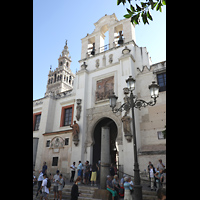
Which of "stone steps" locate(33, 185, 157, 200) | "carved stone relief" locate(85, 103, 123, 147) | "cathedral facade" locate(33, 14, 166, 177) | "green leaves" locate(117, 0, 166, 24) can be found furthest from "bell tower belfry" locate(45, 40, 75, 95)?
"green leaves" locate(117, 0, 166, 24)

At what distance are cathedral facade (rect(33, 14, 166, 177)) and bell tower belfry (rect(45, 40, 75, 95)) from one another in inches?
1405

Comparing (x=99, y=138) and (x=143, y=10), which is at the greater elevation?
(x=143, y=10)

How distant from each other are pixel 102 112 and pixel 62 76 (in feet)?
146

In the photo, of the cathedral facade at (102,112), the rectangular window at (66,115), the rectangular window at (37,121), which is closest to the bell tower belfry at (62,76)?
the rectangular window at (37,121)

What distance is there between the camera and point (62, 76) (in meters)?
56.2

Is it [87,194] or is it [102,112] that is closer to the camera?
[87,194]

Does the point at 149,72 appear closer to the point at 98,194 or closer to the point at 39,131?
the point at 98,194

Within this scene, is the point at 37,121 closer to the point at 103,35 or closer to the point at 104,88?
the point at 104,88

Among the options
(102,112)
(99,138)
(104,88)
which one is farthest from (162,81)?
(99,138)

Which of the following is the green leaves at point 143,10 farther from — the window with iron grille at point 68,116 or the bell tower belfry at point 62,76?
the bell tower belfry at point 62,76

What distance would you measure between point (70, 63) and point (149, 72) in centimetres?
5136
